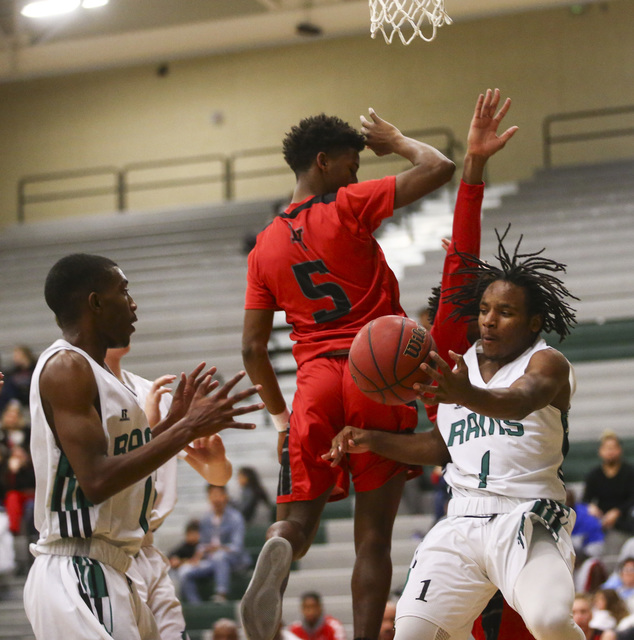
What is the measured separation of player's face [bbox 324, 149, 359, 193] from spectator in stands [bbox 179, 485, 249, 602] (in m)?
5.27

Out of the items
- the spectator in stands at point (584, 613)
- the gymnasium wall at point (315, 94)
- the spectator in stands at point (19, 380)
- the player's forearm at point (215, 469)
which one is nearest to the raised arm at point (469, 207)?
the player's forearm at point (215, 469)

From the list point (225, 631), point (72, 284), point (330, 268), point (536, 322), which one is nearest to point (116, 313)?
point (72, 284)

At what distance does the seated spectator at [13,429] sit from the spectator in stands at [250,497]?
2358mm

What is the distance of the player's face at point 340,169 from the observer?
4570 millimetres

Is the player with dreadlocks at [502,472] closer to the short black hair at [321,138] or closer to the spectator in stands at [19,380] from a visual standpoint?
the short black hair at [321,138]

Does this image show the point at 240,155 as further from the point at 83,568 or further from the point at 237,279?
the point at 83,568

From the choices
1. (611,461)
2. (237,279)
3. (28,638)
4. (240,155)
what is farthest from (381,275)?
(240,155)

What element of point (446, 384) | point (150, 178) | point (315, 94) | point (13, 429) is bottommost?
point (13, 429)

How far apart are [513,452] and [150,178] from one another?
1465 centimetres

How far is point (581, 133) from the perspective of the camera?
16203 mm

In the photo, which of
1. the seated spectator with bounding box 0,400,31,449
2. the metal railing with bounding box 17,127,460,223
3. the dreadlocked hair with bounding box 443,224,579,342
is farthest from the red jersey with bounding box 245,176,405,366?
the metal railing with bounding box 17,127,460,223

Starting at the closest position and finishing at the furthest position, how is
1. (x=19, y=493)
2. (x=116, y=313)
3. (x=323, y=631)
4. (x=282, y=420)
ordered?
(x=116, y=313), (x=282, y=420), (x=323, y=631), (x=19, y=493)

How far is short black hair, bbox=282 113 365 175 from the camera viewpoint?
457cm

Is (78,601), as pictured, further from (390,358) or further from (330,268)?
(330,268)
